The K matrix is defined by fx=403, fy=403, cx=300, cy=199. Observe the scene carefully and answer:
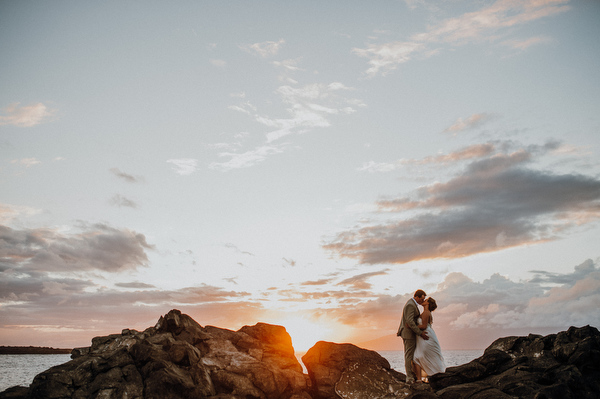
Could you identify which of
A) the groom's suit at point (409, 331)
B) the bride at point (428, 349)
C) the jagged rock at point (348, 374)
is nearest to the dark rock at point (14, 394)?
the jagged rock at point (348, 374)

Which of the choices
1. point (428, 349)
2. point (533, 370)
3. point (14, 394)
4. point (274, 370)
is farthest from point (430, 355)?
point (14, 394)

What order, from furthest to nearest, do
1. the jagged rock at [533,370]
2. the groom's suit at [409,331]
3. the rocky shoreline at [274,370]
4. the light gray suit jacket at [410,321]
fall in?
the groom's suit at [409,331] < the light gray suit jacket at [410,321] < the rocky shoreline at [274,370] < the jagged rock at [533,370]

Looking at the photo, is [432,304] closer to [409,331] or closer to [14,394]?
[409,331]

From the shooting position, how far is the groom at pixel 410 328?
54.2ft

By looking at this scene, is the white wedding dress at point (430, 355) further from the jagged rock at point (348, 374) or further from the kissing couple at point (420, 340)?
the jagged rock at point (348, 374)

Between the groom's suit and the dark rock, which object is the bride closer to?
the groom's suit

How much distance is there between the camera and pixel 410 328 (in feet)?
56.0

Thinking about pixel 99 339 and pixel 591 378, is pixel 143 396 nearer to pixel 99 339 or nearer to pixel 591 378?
pixel 99 339

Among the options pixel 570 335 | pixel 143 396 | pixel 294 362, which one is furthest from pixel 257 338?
pixel 570 335

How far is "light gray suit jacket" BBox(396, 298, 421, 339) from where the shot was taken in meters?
16.6

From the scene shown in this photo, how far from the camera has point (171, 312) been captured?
65.6 ft

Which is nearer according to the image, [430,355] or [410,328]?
[430,355]

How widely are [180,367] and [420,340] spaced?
1011 cm

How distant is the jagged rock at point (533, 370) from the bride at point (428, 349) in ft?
3.69
